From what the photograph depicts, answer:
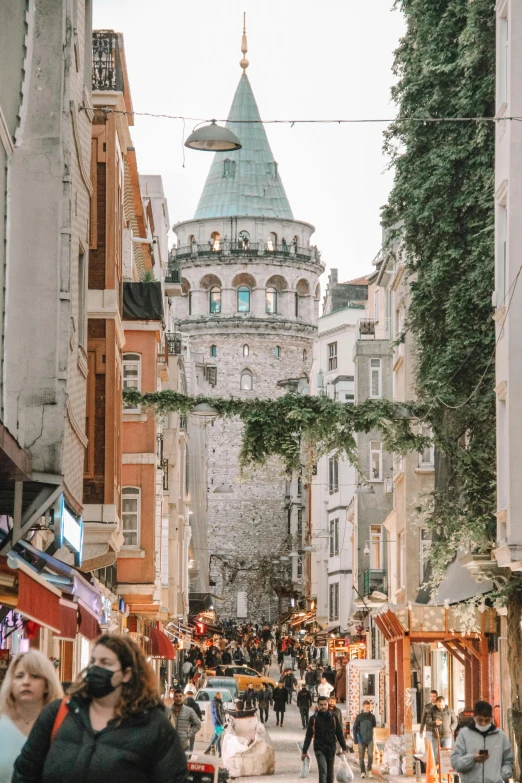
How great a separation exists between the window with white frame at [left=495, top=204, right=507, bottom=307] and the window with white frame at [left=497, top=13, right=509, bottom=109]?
1.54 meters

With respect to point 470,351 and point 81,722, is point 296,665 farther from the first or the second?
point 81,722

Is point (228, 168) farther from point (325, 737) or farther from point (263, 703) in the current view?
point (325, 737)

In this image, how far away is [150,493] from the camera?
104 ft

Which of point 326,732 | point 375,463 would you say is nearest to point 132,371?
point 326,732

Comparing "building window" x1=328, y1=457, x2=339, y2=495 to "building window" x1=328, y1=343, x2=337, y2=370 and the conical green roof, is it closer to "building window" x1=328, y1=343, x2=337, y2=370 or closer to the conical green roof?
"building window" x1=328, y1=343, x2=337, y2=370

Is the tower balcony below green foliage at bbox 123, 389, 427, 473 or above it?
above

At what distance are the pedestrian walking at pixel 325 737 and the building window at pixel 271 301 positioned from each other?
8989 cm

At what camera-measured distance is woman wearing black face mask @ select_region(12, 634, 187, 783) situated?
5469 millimetres

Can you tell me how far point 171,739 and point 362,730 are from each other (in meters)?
20.8

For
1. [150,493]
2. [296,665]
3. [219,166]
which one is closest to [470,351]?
[150,493]

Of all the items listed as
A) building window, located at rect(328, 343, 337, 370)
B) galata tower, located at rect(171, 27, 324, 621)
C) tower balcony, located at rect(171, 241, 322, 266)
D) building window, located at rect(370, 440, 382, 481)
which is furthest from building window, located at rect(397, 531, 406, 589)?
tower balcony, located at rect(171, 241, 322, 266)

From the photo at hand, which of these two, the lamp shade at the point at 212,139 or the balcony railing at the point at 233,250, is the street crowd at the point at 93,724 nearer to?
the lamp shade at the point at 212,139

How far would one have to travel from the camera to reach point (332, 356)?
75562 mm

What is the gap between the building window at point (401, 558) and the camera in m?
37.7
